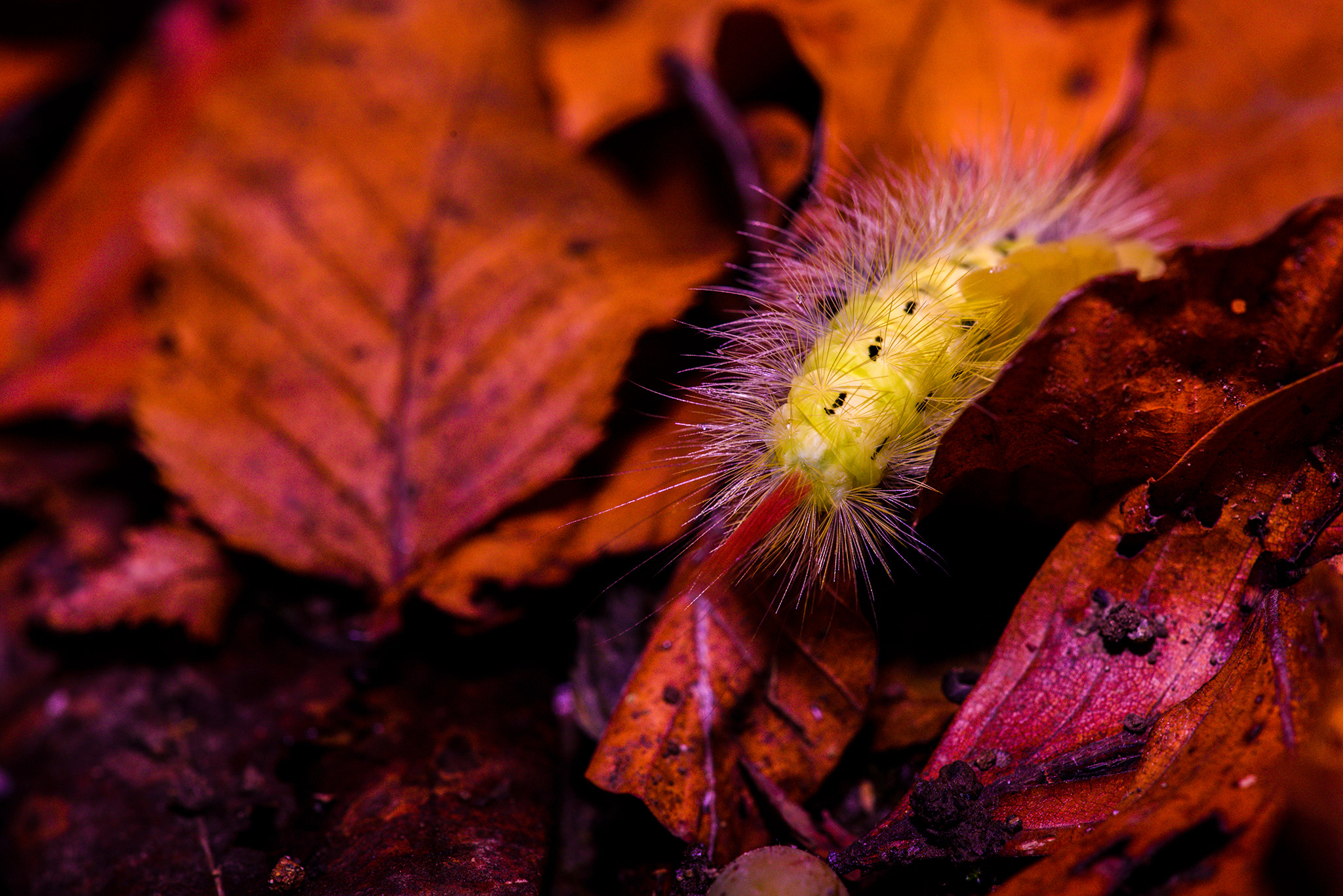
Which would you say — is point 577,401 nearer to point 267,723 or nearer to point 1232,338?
point 267,723

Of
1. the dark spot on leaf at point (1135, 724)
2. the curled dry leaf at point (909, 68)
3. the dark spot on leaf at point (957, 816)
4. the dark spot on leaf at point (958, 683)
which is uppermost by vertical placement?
the curled dry leaf at point (909, 68)

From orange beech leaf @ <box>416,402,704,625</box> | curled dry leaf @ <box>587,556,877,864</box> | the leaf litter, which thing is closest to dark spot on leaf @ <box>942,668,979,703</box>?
the leaf litter

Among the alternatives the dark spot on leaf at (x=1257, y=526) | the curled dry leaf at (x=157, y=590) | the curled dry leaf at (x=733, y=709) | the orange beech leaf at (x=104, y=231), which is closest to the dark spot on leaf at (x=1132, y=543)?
the dark spot on leaf at (x=1257, y=526)

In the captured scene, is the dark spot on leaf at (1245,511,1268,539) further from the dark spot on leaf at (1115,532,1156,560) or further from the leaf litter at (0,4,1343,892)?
the dark spot on leaf at (1115,532,1156,560)

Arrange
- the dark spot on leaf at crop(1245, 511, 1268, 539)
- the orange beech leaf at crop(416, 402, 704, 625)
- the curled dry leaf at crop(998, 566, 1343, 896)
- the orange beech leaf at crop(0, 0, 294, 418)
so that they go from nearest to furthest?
the curled dry leaf at crop(998, 566, 1343, 896), the dark spot on leaf at crop(1245, 511, 1268, 539), the orange beech leaf at crop(416, 402, 704, 625), the orange beech leaf at crop(0, 0, 294, 418)

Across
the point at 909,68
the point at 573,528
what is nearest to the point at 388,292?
the point at 573,528

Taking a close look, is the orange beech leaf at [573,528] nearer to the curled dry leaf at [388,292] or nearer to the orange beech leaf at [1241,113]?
the curled dry leaf at [388,292]

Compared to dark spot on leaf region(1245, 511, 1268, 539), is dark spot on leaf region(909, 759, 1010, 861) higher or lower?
lower
